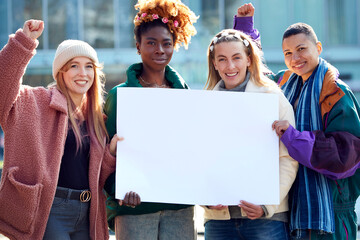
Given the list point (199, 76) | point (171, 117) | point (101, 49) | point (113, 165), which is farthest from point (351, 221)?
point (101, 49)

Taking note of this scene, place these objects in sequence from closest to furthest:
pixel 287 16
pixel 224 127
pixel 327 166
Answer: pixel 327 166 → pixel 224 127 → pixel 287 16

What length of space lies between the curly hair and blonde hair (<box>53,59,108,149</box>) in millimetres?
544

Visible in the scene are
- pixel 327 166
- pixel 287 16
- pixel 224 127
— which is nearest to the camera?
pixel 327 166

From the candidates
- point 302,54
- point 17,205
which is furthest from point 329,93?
point 17,205

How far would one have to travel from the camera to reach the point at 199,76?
615 inches

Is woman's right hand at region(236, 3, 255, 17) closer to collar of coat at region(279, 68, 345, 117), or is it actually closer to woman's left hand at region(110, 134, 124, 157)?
collar of coat at region(279, 68, 345, 117)

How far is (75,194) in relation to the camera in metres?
3.01

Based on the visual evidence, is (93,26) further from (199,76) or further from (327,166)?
(327,166)

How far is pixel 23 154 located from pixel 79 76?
0.60 meters

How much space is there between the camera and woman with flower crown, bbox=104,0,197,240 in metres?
3.18

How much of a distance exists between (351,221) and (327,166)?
43 centimetres

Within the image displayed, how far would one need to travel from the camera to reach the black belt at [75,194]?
297 cm

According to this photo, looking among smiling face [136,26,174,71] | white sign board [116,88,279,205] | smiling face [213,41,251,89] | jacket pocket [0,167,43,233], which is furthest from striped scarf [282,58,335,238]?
jacket pocket [0,167,43,233]

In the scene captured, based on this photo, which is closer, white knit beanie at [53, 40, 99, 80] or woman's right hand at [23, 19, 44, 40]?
woman's right hand at [23, 19, 44, 40]
